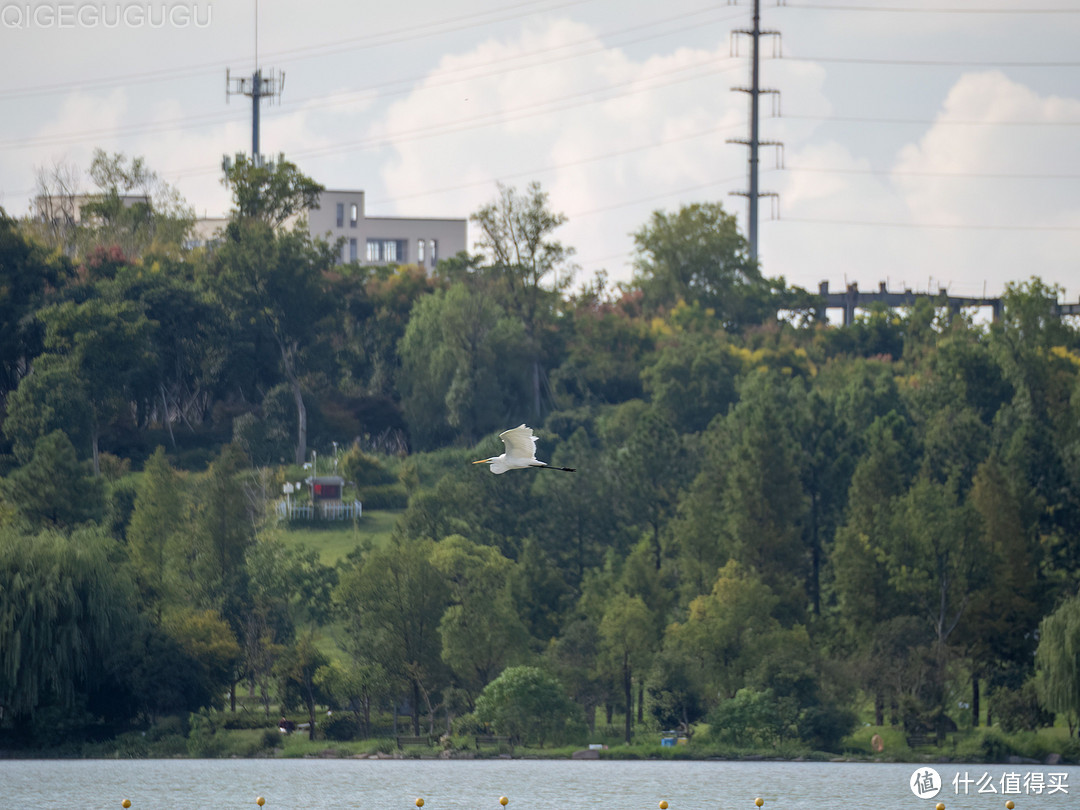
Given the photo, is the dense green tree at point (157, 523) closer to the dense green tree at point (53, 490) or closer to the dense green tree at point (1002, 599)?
the dense green tree at point (53, 490)

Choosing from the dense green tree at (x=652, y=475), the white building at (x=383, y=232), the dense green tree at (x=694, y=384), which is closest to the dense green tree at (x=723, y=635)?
the dense green tree at (x=652, y=475)

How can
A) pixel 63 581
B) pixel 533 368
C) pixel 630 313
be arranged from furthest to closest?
1. pixel 630 313
2. pixel 533 368
3. pixel 63 581

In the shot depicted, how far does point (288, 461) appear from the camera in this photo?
329ft

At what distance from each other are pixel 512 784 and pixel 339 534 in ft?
110

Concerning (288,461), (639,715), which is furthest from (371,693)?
(288,461)

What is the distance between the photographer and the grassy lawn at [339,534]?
288 feet

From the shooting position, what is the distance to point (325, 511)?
305 feet

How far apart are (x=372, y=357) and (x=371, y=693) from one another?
40301mm

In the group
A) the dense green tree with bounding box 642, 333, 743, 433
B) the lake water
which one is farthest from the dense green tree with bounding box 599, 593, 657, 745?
the dense green tree with bounding box 642, 333, 743, 433

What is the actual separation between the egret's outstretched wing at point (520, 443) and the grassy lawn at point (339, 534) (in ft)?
152

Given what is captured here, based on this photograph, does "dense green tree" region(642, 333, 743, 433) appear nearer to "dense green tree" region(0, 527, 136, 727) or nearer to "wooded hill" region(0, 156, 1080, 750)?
"wooded hill" region(0, 156, 1080, 750)

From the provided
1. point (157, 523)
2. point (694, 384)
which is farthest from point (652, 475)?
point (157, 523)

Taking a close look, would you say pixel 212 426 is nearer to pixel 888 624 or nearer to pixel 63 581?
pixel 63 581

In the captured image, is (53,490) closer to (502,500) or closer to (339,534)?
(339,534)
